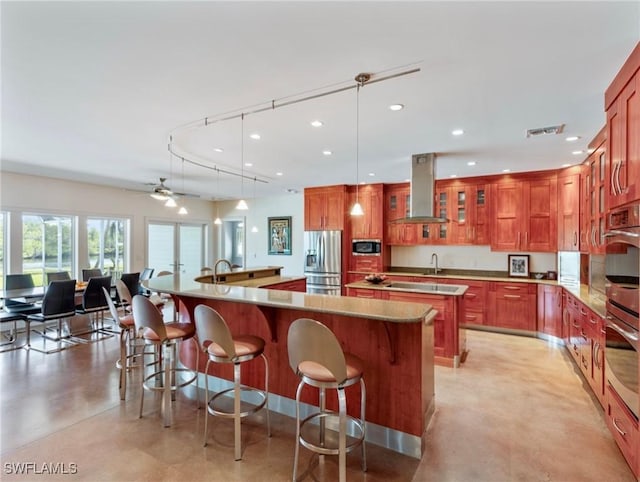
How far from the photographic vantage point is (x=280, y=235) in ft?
26.8

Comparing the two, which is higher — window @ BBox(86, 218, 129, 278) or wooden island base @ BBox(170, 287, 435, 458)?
window @ BBox(86, 218, 129, 278)

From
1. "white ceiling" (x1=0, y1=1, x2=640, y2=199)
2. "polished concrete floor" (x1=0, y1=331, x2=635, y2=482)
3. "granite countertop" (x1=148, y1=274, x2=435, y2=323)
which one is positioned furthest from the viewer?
"polished concrete floor" (x1=0, y1=331, x2=635, y2=482)

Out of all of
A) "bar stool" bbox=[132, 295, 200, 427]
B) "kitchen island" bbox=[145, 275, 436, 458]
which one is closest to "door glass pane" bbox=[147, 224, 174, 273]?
"bar stool" bbox=[132, 295, 200, 427]

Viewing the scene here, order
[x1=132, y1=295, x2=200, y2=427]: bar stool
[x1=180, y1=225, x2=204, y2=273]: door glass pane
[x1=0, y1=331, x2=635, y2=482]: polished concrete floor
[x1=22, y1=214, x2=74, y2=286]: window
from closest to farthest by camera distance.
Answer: [x1=0, y1=331, x2=635, y2=482]: polished concrete floor
[x1=132, y1=295, x2=200, y2=427]: bar stool
[x1=22, y1=214, x2=74, y2=286]: window
[x1=180, y1=225, x2=204, y2=273]: door glass pane

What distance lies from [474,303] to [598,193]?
254 cm

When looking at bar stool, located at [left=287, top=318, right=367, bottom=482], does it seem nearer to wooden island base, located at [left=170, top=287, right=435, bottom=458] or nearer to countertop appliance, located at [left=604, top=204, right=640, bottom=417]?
wooden island base, located at [left=170, top=287, right=435, bottom=458]

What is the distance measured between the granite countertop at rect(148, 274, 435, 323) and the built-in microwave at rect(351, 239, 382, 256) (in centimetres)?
386

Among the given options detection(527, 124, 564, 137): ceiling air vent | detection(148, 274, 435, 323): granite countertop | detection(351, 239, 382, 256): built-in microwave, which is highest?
detection(527, 124, 564, 137): ceiling air vent

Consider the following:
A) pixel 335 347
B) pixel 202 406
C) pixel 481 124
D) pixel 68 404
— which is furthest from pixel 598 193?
pixel 68 404

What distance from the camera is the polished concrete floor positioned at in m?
2.10

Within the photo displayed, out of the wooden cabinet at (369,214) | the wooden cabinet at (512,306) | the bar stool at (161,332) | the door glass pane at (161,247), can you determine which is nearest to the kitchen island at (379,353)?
the bar stool at (161,332)

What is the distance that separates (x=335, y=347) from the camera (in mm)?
1819

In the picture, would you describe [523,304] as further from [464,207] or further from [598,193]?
[598,193]

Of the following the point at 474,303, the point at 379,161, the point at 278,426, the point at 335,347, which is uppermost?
the point at 379,161
